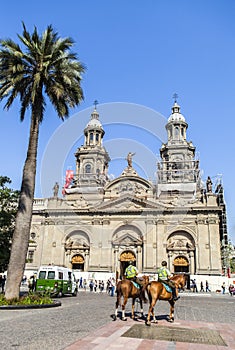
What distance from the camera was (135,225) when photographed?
4650cm

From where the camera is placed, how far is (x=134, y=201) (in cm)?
4703

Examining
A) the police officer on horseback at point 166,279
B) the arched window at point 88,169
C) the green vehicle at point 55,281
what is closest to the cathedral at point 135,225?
the arched window at point 88,169

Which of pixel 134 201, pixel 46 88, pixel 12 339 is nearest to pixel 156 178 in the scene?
pixel 134 201

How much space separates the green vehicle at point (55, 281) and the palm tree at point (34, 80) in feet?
32.8

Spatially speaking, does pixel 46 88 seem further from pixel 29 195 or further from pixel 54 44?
pixel 29 195

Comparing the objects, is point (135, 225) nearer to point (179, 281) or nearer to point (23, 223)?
point (23, 223)

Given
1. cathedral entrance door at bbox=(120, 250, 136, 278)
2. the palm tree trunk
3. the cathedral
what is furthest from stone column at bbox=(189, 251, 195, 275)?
the palm tree trunk

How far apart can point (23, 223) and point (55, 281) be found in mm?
10244

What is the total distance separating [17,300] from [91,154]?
4490cm

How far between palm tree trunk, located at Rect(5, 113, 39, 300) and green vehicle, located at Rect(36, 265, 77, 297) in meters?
8.49

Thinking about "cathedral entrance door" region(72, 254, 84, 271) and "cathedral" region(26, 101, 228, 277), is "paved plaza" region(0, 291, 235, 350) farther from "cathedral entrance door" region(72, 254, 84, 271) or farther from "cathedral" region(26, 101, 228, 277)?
"cathedral entrance door" region(72, 254, 84, 271)

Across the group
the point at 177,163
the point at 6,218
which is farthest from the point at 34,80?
the point at 177,163

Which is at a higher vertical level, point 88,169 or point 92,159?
point 92,159

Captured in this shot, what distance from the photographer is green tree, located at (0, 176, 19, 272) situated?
22.7m
